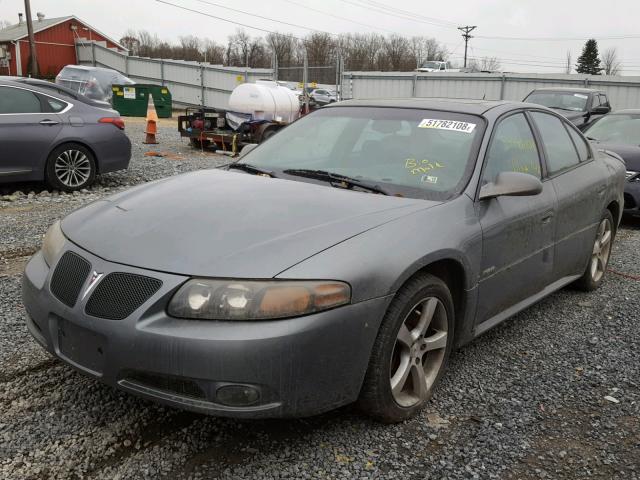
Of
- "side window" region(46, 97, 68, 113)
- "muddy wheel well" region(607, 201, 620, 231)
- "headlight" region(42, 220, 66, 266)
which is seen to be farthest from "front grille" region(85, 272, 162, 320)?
"side window" region(46, 97, 68, 113)

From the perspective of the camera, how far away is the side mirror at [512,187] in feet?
10.4

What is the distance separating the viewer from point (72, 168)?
8305mm

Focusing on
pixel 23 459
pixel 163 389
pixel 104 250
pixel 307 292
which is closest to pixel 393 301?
pixel 307 292

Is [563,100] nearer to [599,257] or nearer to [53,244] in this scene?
[599,257]

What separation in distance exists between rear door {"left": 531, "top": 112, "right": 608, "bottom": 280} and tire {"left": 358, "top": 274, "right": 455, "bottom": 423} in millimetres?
1419

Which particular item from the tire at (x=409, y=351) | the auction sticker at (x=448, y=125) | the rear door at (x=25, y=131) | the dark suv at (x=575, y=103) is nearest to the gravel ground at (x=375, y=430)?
the tire at (x=409, y=351)

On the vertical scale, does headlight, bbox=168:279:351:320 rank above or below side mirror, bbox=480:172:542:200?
below

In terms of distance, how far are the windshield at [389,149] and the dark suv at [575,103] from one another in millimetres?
10112

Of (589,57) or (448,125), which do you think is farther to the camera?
(589,57)

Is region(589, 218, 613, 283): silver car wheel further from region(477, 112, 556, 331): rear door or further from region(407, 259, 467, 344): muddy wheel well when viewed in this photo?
region(407, 259, 467, 344): muddy wheel well

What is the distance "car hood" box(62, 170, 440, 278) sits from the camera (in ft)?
7.89

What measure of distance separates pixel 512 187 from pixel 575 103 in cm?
1135

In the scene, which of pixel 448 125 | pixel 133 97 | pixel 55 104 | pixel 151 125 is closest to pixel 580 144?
pixel 448 125

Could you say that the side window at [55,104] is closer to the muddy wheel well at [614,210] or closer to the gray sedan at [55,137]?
the gray sedan at [55,137]
